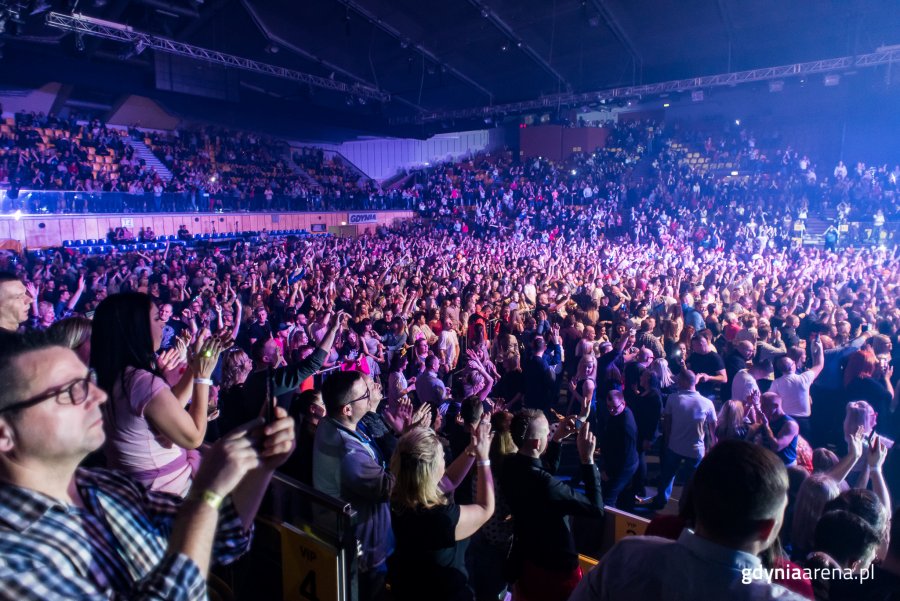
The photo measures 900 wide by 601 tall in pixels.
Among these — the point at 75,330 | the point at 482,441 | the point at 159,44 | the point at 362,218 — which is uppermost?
the point at 159,44

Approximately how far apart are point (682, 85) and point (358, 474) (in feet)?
Result: 61.9

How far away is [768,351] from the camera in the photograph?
539 cm

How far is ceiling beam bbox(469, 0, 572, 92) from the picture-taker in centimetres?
1668

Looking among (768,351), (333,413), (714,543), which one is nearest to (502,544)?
(333,413)

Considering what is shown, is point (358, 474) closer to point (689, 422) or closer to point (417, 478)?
point (417, 478)

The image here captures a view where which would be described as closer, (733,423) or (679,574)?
(679,574)

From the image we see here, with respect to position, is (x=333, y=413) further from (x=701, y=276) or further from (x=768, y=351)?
(x=701, y=276)

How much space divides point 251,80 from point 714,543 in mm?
22959

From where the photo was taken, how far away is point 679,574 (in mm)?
1153

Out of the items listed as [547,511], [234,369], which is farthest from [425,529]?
[234,369]

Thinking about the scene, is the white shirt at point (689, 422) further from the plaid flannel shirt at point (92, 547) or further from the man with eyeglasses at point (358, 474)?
the plaid flannel shirt at point (92, 547)

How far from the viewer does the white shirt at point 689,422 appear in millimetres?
4074

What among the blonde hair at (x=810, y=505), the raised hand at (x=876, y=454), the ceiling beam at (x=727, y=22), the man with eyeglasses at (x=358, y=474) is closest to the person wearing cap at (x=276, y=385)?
the man with eyeglasses at (x=358, y=474)

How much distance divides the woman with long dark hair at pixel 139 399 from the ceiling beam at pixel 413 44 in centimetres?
1645
